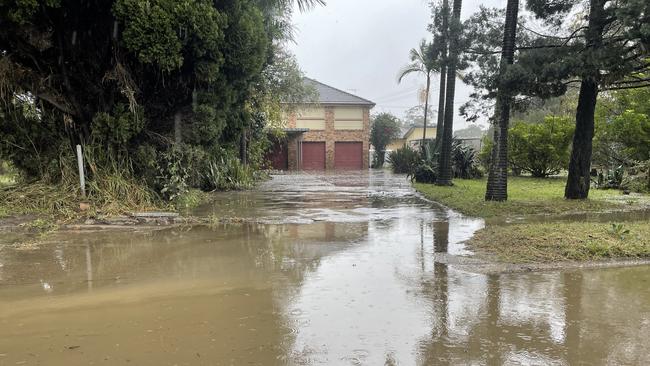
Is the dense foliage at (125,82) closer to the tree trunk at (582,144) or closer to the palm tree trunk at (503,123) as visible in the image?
the palm tree trunk at (503,123)

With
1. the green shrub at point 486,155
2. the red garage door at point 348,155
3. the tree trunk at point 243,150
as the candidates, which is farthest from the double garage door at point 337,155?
the tree trunk at point 243,150

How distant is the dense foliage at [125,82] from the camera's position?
9602 mm

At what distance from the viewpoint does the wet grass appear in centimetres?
685

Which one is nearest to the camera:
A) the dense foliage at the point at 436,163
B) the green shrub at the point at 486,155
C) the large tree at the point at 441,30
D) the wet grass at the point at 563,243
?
the wet grass at the point at 563,243

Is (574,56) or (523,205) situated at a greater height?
(574,56)

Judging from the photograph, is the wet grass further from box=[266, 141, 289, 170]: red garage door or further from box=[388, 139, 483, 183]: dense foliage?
box=[266, 141, 289, 170]: red garage door

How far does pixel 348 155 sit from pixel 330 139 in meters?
1.95

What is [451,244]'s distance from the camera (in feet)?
26.3

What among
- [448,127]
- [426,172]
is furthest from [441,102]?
[448,127]

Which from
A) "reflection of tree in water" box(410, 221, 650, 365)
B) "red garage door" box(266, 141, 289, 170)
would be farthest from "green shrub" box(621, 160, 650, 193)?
"red garage door" box(266, 141, 289, 170)

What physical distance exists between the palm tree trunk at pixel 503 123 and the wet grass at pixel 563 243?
13.3ft

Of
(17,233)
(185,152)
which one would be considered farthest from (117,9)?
(17,233)

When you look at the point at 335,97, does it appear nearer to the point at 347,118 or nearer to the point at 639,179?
the point at 347,118

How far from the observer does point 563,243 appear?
723 cm
